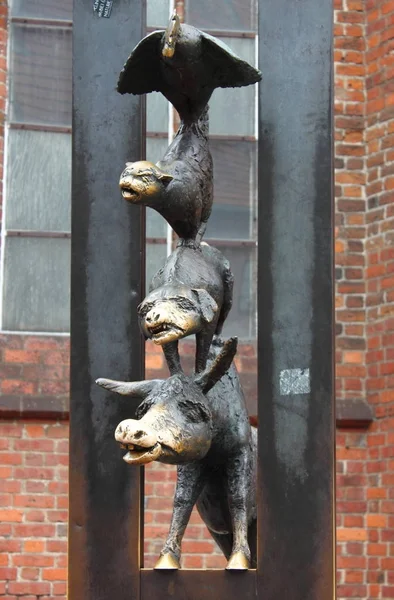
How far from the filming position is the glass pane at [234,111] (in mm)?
7043

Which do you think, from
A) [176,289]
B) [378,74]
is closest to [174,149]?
[176,289]

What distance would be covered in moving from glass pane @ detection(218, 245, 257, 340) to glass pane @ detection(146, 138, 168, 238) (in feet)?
1.08

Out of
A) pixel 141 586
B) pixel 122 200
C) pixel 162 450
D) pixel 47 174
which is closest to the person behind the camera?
pixel 162 450

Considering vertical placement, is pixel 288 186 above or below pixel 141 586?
above

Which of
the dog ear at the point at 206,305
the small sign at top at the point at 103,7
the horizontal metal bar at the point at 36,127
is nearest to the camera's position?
the dog ear at the point at 206,305

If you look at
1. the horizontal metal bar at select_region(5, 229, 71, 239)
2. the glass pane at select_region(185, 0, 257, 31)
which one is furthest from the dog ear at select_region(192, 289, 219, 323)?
the glass pane at select_region(185, 0, 257, 31)

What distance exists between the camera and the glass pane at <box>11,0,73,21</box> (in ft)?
23.0

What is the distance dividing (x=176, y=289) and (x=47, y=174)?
4.59 m

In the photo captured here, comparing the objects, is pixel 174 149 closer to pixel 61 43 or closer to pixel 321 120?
pixel 321 120

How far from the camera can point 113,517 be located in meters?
2.65

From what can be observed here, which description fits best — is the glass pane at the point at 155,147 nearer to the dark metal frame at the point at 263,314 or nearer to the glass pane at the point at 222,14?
the glass pane at the point at 222,14

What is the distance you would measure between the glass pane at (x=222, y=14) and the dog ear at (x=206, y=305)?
15.6 feet

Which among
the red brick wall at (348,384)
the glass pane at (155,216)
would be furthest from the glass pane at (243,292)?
the glass pane at (155,216)

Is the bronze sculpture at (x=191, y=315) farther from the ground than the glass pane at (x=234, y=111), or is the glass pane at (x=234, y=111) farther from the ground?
the glass pane at (x=234, y=111)
